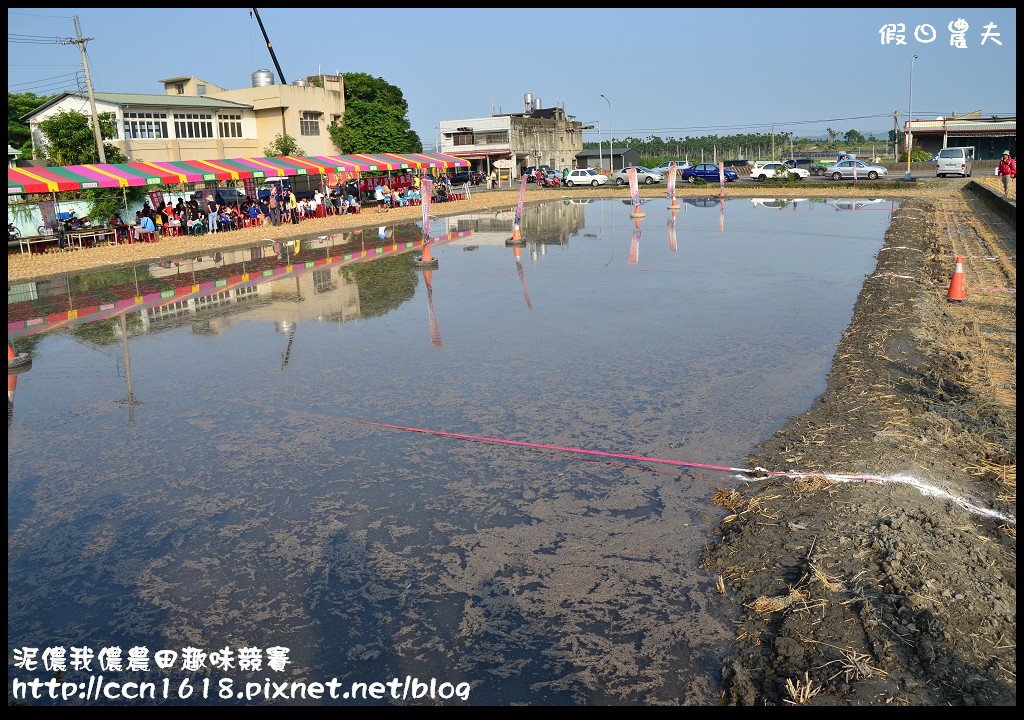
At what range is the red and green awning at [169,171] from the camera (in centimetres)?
2458

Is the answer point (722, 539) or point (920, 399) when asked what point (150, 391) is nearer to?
point (722, 539)

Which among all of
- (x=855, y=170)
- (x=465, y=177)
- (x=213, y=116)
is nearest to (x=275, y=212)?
(x=213, y=116)

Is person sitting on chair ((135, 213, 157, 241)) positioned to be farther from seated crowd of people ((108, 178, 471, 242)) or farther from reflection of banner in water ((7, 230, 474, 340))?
reflection of banner in water ((7, 230, 474, 340))

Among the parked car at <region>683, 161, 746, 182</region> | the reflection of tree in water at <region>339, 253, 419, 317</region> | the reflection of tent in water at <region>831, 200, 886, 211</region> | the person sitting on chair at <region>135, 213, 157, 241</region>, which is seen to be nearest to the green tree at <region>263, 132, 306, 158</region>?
the parked car at <region>683, 161, 746, 182</region>

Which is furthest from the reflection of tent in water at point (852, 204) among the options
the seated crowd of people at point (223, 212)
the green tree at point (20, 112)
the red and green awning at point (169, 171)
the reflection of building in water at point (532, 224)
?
the green tree at point (20, 112)

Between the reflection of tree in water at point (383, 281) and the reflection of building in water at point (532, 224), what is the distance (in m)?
5.05

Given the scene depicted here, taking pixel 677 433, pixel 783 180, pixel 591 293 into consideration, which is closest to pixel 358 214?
pixel 591 293

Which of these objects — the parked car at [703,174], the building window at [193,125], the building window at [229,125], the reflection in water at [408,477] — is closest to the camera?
the reflection in water at [408,477]

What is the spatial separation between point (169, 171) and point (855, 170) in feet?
135

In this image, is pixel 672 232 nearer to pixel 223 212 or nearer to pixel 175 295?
pixel 175 295

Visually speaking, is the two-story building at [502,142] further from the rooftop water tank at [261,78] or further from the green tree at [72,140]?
the green tree at [72,140]

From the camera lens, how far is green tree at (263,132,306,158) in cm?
5391

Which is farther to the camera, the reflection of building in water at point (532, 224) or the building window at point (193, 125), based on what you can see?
the building window at point (193, 125)

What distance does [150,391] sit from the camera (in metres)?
10.2
